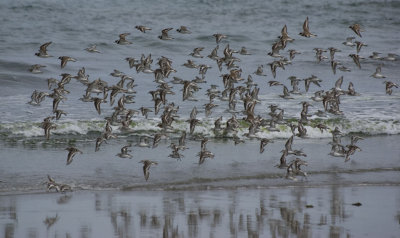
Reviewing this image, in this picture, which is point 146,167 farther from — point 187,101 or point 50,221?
point 187,101

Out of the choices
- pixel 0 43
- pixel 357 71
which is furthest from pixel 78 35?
pixel 357 71

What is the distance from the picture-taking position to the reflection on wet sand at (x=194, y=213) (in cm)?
927

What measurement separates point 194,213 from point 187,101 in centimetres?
1005

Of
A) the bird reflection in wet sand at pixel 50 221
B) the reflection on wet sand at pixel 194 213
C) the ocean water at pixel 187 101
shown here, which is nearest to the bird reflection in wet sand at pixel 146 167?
the ocean water at pixel 187 101

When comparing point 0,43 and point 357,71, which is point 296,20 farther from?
point 0,43

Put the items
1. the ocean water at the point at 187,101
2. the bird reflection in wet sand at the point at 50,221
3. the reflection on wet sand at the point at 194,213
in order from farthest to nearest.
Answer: the ocean water at the point at 187,101
the bird reflection in wet sand at the point at 50,221
the reflection on wet sand at the point at 194,213

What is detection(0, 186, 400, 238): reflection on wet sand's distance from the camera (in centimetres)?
927

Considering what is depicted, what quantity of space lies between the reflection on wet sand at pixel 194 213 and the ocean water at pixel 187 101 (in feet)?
2.00

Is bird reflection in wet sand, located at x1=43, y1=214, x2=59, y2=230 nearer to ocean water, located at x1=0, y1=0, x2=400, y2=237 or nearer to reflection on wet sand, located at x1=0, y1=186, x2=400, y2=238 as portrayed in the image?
reflection on wet sand, located at x1=0, y1=186, x2=400, y2=238

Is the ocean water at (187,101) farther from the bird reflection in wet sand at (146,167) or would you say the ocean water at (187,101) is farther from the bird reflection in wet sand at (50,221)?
the bird reflection in wet sand at (50,221)

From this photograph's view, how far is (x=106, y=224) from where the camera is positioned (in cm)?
958

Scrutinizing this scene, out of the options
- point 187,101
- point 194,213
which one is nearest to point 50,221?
point 194,213

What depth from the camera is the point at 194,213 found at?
401 inches

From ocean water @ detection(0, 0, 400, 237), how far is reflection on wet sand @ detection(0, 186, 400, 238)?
61 centimetres
